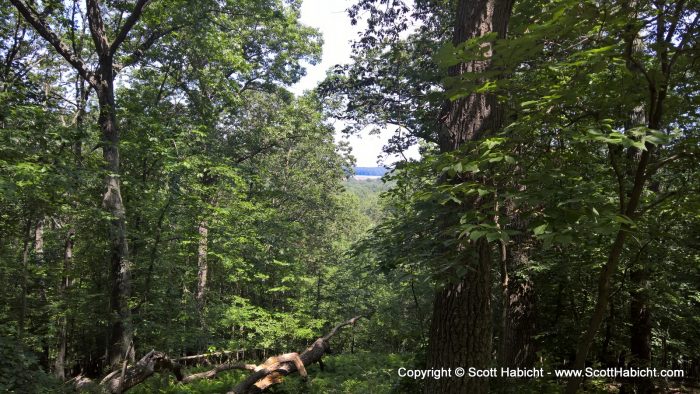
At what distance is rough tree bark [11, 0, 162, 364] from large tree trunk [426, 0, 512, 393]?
23.6 ft

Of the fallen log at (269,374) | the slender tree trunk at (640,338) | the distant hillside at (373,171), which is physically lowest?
the fallen log at (269,374)

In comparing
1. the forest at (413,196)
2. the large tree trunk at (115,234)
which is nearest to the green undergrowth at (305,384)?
the forest at (413,196)

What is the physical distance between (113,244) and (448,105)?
793 cm

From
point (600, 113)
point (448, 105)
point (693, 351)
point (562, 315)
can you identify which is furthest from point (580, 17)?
point (693, 351)

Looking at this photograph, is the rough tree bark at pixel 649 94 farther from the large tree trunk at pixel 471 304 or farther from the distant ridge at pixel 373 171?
the distant ridge at pixel 373 171

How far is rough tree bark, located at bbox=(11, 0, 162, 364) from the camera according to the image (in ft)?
26.1

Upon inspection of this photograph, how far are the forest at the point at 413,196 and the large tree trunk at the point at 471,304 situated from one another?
0.02 metres

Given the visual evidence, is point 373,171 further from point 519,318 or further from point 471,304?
point 471,304

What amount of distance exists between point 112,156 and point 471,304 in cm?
846

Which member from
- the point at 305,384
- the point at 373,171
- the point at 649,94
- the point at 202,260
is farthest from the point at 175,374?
the point at 373,171

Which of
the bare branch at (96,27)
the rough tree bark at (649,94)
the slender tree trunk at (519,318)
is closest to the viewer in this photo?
the rough tree bark at (649,94)

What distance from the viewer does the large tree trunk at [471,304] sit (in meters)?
2.89

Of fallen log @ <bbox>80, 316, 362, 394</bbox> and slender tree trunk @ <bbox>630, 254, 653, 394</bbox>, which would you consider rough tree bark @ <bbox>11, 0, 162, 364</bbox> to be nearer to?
fallen log @ <bbox>80, 316, 362, 394</bbox>

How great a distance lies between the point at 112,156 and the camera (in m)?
8.38
